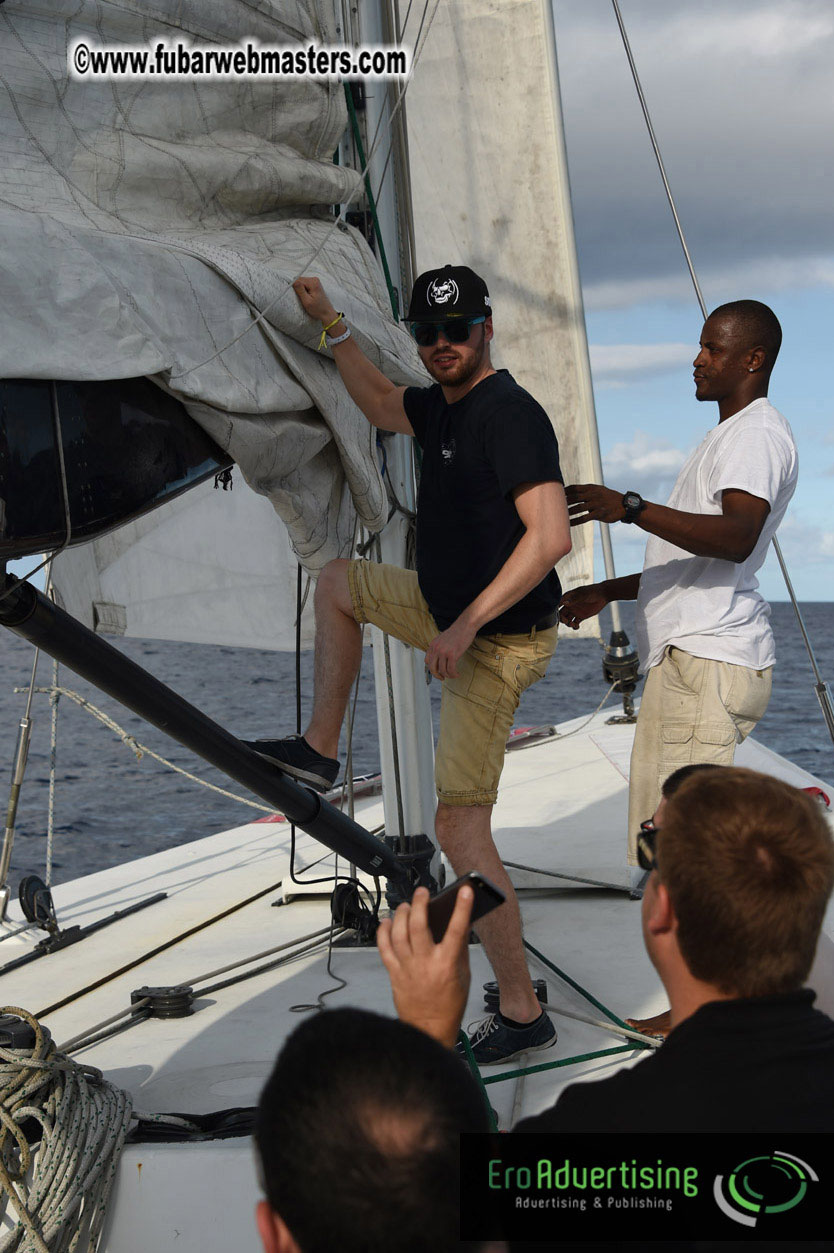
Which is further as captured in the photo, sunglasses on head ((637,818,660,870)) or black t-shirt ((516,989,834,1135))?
sunglasses on head ((637,818,660,870))

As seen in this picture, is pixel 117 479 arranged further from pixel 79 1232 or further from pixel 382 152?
pixel 382 152

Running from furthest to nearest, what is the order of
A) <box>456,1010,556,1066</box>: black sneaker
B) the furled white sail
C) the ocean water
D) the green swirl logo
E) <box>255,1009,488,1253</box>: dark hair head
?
the ocean water → the furled white sail → <box>456,1010,556,1066</box>: black sneaker → the green swirl logo → <box>255,1009,488,1253</box>: dark hair head

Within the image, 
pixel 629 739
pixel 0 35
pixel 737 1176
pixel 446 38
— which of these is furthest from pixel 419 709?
pixel 629 739

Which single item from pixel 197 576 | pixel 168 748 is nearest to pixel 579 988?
pixel 197 576

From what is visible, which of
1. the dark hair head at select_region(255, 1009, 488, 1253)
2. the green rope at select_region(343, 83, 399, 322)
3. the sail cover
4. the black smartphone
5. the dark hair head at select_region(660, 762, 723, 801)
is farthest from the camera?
the green rope at select_region(343, 83, 399, 322)

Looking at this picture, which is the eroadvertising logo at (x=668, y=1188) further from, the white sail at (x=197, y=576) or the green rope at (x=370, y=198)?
the white sail at (x=197, y=576)

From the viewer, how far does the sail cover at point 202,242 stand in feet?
8.08

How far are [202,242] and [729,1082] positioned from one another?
7.99 feet

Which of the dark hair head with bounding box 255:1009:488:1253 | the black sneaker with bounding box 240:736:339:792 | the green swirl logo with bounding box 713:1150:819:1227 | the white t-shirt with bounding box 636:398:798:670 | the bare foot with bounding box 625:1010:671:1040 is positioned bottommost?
the bare foot with bounding box 625:1010:671:1040

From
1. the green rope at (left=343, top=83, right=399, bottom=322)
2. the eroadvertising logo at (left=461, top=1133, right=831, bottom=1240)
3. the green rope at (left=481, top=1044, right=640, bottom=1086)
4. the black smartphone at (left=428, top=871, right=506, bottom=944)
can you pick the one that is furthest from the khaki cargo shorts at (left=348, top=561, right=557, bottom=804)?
the eroadvertising logo at (left=461, top=1133, right=831, bottom=1240)

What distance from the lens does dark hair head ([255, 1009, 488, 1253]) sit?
98cm

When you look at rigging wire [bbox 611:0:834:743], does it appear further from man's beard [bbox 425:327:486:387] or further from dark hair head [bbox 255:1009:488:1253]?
dark hair head [bbox 255:1009:488:1253]

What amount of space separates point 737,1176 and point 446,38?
5.70 m

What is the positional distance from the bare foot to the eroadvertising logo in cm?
184
